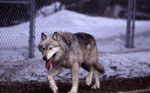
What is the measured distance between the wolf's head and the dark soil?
826 millimetres

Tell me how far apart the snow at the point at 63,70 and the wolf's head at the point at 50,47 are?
163cm

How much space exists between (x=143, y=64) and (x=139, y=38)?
4.67 m

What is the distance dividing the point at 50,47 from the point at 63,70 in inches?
91.2

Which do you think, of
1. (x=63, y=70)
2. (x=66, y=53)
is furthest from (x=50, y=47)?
(x=63, y=70)

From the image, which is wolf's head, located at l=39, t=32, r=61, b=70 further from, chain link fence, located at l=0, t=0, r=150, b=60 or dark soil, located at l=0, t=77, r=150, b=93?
chain link fence, located at l=0, t=0, r=150, b=60

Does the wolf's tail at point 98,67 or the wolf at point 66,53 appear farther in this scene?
the wolf's tail at point 98,67

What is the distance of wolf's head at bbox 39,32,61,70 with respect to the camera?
487 centimetres

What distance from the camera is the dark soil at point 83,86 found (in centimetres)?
559

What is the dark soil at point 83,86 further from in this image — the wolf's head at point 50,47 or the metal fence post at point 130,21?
the metal fence post at point 130,21

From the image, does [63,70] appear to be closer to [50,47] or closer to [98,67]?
[98,67]

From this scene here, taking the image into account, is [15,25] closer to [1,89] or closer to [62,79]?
[62,79]

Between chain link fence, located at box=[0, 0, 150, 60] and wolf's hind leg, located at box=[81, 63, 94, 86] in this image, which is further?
chain link fence, located at box=[0, 0, 150, 60]

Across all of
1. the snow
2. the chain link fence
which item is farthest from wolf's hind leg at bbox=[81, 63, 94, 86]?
the chain link fence

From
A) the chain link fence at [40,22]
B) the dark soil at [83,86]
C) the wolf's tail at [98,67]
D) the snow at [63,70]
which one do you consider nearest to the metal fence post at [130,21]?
the snow at [63,70]
